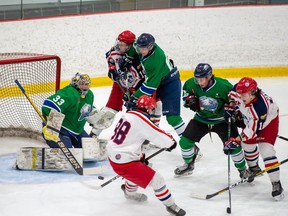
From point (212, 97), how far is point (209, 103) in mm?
50

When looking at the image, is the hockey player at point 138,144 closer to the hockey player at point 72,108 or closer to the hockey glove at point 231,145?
the hockey glove at point 231,145

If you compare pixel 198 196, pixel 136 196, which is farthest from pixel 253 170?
pixel 136 196

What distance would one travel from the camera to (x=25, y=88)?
512 centimetres

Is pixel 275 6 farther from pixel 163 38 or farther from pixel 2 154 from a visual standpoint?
pixel 2 154

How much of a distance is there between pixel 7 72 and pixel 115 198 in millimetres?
1667

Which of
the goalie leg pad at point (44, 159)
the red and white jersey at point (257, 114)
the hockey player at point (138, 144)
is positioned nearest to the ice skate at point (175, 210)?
the hockey player at point (138, 144)

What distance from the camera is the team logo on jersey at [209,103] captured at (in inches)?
166

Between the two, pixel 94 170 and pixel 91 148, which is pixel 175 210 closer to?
pixel 94 170

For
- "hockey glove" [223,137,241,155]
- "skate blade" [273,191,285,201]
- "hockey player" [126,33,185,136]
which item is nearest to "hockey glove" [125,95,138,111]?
"hockey player" [126,33,185,136]

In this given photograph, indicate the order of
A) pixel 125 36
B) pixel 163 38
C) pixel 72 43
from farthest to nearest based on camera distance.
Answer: pixel 163 38, pixel 72 43, pixel 125 36

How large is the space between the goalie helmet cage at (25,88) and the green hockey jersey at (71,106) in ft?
1.49

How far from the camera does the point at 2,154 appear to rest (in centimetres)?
498

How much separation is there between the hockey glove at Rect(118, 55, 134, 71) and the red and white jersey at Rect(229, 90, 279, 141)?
1.27 metres

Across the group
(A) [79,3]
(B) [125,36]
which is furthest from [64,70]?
(B) [125,36]
